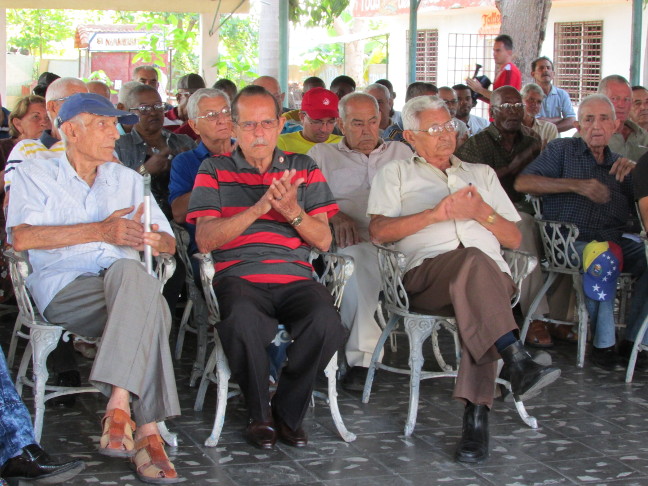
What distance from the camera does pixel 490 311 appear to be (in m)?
3.84

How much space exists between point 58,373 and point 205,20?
12661mm

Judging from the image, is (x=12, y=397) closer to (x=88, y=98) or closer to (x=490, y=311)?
(x=88, y=98)

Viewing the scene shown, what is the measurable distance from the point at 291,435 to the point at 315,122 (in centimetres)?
241

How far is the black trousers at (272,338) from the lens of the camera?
372cm

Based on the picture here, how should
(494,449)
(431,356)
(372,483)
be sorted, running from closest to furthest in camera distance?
1. (372,483)
2. (494,449)
3. (431,356)

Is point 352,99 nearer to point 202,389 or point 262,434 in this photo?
point 202,389

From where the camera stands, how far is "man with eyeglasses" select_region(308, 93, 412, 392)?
4656mm

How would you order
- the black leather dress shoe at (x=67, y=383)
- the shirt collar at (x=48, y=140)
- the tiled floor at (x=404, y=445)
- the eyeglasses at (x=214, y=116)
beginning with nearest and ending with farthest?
1. the tiled floor at (x=404, y=445)
2. the black leather dress shoe at (x=67, y=383)
3. the shirt collar at (x=48, y=140)
4. the eyeglasses at (x=214, y=116)

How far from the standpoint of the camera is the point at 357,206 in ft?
16.4

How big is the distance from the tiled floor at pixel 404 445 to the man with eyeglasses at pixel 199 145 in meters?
0.91

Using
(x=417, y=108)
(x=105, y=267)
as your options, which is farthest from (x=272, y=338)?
(x=417, y=108)

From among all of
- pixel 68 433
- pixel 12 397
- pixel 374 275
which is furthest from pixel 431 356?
pixel 12 397

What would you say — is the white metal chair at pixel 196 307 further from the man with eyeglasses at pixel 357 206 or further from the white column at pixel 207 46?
the white column at pixel 207 46

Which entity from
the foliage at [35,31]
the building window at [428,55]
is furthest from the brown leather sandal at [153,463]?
the foliage at [35,31]
